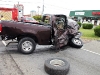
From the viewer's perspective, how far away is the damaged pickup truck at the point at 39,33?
629 cm

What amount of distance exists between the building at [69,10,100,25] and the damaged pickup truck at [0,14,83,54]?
46.3 metres

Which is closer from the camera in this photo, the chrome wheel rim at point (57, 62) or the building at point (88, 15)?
the chrome wheel rim at point (57, 62)

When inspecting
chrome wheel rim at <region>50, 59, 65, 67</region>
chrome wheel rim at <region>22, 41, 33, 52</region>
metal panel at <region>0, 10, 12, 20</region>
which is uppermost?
metal panel at <region>0, 10, 12, 20</region>

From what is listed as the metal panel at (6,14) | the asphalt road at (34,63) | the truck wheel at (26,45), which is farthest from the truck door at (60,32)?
the metal panel at (6,14)

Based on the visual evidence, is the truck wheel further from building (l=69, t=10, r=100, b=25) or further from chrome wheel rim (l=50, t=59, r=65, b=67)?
building (l=69, t=10, r=100, b=25)

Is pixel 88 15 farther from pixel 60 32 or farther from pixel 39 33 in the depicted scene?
pixel 39 33

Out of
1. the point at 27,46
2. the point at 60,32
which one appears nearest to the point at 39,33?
the point at 27,46

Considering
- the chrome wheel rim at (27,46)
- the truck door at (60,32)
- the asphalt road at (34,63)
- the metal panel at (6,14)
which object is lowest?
the asphalt road at (34,63)

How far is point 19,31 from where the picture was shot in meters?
6.37

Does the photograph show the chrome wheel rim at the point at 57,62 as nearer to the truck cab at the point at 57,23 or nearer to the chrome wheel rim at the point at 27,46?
the chrome wheel rim at the point at 27,46

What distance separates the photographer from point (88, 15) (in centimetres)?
5900

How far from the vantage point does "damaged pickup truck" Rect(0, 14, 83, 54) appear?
6.29m

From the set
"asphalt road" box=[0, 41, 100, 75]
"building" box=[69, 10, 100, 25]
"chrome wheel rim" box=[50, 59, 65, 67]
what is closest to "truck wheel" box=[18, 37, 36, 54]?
"asphalt road" box=[0, 41, 100, 75]

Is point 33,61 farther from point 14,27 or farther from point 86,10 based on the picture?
point 86,10
